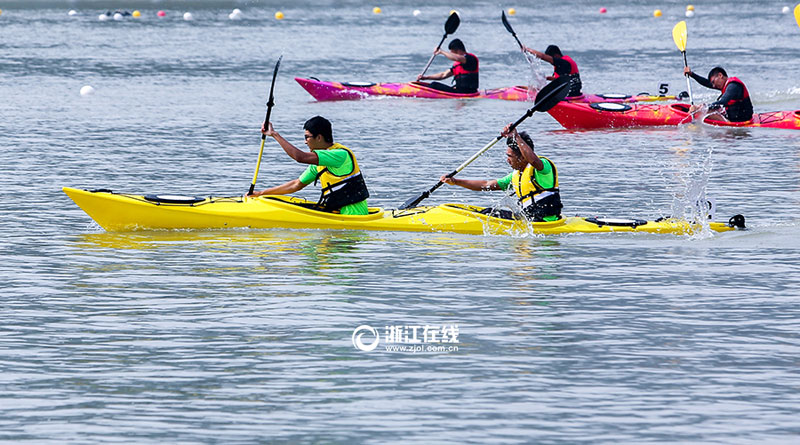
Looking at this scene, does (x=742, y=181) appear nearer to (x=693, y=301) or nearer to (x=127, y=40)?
(x=693, y=301)

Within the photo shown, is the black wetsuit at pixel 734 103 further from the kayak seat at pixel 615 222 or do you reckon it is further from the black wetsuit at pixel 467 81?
the kayak seat at pixel 615 222

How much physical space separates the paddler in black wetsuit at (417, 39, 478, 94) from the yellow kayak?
13.1m

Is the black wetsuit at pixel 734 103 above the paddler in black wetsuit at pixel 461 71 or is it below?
below

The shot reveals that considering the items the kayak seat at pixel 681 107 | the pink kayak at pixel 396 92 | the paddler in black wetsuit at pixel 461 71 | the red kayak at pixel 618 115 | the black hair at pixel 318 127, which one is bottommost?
the black hair at pixel 318 127

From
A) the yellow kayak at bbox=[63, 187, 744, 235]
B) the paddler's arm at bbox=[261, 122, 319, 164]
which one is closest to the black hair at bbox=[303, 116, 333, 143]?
the paddler's arm at bbox=[261, 122, 319, 164]

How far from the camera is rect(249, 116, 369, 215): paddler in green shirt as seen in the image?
12.8 meters

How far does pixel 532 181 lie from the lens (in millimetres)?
13008

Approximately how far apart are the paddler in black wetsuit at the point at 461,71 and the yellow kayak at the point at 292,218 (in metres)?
13.1

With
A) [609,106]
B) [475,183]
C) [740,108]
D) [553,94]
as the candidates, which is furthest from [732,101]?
[475,183]

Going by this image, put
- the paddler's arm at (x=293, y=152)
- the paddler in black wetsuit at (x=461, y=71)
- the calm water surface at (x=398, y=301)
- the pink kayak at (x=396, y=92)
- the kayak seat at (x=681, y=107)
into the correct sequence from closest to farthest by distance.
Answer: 1. the calm water surface at (x=398, y=301)
2. the paddler's arm at (x=293, y=152)
3. the kayak seat at (x=681, y=107)
4. the paddler in black wetsuit at (x=461, y=71)
5. the pink kayak at (x=396, y=92)

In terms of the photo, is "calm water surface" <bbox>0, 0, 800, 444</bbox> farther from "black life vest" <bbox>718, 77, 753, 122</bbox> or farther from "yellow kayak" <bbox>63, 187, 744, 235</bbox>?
"black life vest" <bbox>718, 77, 753, 122</bbox>

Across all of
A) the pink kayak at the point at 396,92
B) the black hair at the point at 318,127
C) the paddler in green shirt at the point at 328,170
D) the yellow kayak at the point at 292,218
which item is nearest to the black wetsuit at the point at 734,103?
the pink kayak at the point at 396,92

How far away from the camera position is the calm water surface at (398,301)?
7848mm

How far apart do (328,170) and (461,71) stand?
46.9ft
